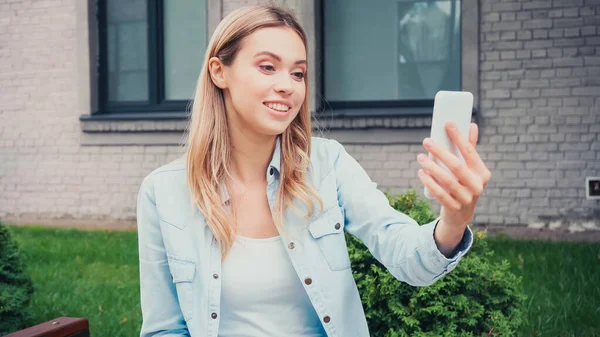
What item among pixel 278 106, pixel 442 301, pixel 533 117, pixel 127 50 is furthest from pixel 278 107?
pixel 127 50

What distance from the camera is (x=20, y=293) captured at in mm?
4293

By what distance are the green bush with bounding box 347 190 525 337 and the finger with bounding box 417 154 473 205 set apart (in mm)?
1224

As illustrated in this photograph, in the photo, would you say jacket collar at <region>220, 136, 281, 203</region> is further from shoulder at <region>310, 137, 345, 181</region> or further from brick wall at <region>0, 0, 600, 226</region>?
brick wall at <region>0, 0, 600, 226</region>

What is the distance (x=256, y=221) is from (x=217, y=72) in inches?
19.3

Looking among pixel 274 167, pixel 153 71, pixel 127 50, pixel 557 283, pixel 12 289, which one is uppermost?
pixel 127 50

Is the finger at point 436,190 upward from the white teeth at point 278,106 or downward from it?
downward

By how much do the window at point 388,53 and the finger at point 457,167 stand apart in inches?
262

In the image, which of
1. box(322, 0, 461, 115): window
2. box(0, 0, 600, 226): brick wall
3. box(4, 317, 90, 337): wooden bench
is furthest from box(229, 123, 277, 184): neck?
box(322, 0, 461, 115): window

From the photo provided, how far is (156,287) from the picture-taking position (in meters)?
2.20

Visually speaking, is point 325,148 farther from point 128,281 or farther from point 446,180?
point 128,281

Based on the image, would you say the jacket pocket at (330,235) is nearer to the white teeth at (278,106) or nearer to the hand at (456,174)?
the white teeth at (278,106)

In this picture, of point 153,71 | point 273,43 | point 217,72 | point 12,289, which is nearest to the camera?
point 273,43

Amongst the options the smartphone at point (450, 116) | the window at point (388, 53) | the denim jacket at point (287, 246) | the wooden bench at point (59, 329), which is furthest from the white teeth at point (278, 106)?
the window at point (388, 53)

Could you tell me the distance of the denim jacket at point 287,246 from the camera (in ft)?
6.90
